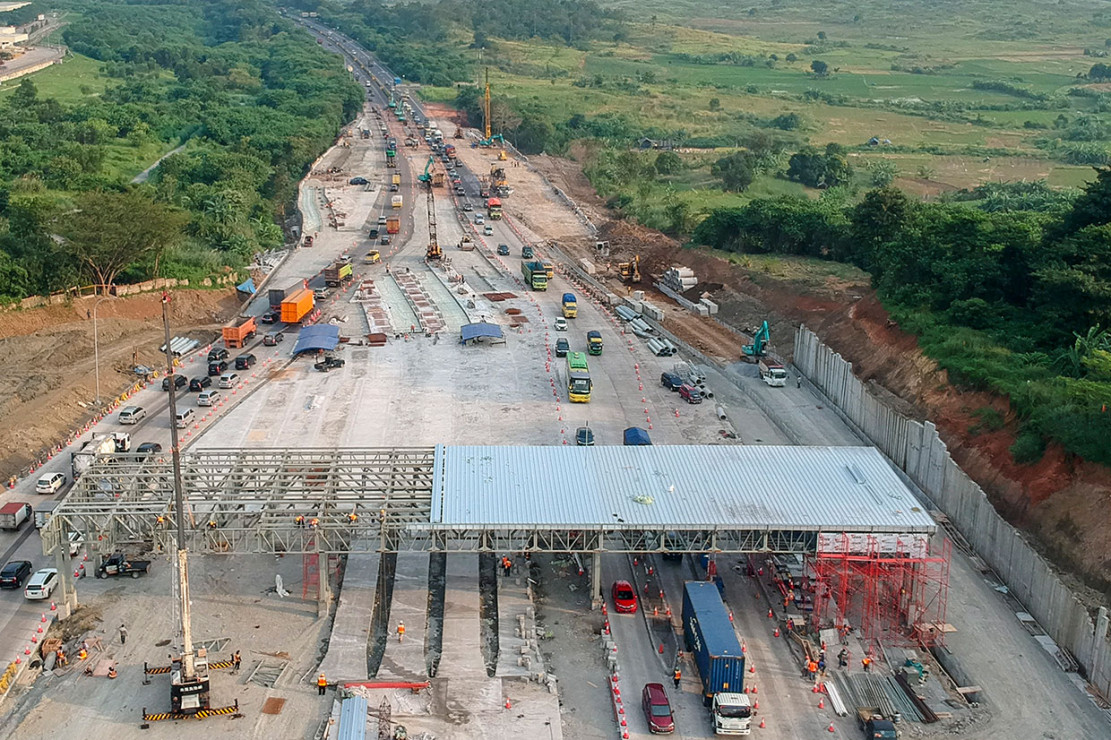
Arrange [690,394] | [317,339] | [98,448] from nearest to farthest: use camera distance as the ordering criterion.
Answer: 1. [98,448]
2. [690,394]
3. [317,339]

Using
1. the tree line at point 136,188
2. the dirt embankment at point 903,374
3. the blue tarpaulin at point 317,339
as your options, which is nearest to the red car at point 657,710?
the dirt embankment at point 903,374

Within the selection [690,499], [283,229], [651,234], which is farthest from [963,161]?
[690,499]

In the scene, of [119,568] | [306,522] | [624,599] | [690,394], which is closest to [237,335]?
[690,394]

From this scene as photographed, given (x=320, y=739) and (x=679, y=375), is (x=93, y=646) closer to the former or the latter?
(x=320, y=739)

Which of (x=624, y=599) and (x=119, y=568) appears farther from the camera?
(x=119, y=568)

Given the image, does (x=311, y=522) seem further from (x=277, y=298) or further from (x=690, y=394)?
(x=277, y=298)
